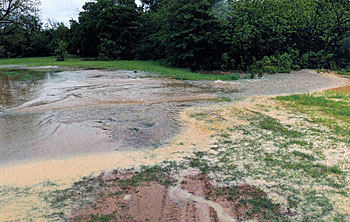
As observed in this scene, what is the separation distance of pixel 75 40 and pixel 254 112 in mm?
30092

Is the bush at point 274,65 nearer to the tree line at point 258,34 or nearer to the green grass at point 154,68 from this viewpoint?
the tree line at point 258,34

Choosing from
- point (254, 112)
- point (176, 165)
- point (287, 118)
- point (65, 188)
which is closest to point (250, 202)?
point (176, 165)

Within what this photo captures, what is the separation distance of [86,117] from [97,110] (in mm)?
727

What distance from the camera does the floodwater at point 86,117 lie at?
550 centimetres

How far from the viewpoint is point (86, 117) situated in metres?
7.44

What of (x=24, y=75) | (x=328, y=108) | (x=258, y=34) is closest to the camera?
(x=328, y=108)

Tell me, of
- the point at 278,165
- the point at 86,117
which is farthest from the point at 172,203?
the point at 86,117

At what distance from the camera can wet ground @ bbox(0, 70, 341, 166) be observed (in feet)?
18.3

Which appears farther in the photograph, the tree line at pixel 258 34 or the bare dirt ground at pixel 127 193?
the tree line at pixel 258 34

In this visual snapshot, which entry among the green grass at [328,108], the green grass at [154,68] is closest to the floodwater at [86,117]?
the green grass at [328,108]

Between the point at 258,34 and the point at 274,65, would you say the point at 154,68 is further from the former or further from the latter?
the point at 274,65

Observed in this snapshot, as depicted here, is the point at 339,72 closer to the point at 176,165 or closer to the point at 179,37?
the point at 179,37

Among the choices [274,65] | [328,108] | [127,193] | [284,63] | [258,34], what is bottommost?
[127,193]

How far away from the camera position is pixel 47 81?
44.2ft
